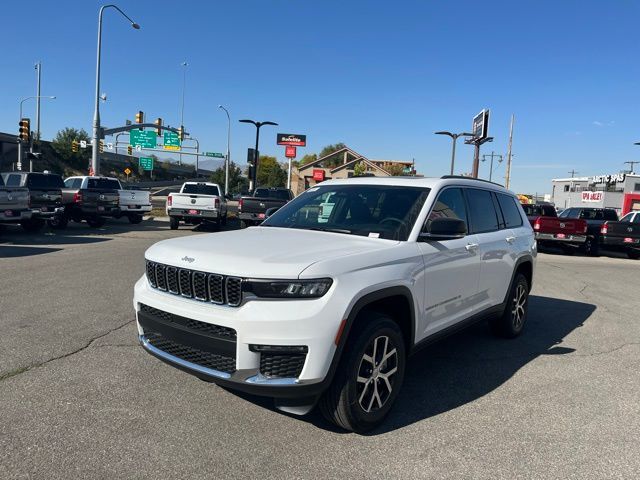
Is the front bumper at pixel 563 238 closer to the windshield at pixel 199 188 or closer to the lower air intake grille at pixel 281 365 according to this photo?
the windshield at pixel 199 188

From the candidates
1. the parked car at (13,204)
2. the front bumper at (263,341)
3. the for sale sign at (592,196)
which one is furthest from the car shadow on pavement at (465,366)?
the for sale sign at (592,196)

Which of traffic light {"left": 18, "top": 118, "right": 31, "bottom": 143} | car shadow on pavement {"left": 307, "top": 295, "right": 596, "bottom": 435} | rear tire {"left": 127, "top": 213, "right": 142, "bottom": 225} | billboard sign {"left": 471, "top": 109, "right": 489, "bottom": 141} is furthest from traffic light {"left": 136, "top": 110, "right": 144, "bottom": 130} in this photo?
car shadow on pavement {"left": 307, "top": 295, "right": 596, "bottom": 435}

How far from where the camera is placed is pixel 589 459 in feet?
10.6

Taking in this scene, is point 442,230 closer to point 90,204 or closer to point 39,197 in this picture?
point 39,197

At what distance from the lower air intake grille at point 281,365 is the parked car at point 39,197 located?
1504cm

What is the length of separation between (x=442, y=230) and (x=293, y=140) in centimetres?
4842

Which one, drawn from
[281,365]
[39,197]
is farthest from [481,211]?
[39,197]

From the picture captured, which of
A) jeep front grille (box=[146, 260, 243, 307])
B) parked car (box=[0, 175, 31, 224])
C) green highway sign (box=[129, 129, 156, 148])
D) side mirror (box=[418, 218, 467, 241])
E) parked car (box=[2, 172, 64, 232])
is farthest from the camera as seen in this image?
green highway sign (box=[129, 129, 156, 148])

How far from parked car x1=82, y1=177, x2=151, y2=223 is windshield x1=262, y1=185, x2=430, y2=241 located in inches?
650

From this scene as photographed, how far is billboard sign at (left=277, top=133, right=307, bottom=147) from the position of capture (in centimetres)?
5075

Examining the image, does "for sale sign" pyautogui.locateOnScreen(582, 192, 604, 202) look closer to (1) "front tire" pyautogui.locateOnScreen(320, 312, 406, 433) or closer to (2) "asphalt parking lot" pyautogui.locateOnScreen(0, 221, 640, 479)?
(2) "asphalt parking lot" pyautogui.locateOnScreen(0, 221, 640, 479)

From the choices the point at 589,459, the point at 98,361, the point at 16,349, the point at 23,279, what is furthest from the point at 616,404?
the point at 23,279

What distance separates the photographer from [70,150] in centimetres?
7056

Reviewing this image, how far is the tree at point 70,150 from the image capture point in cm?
7079
